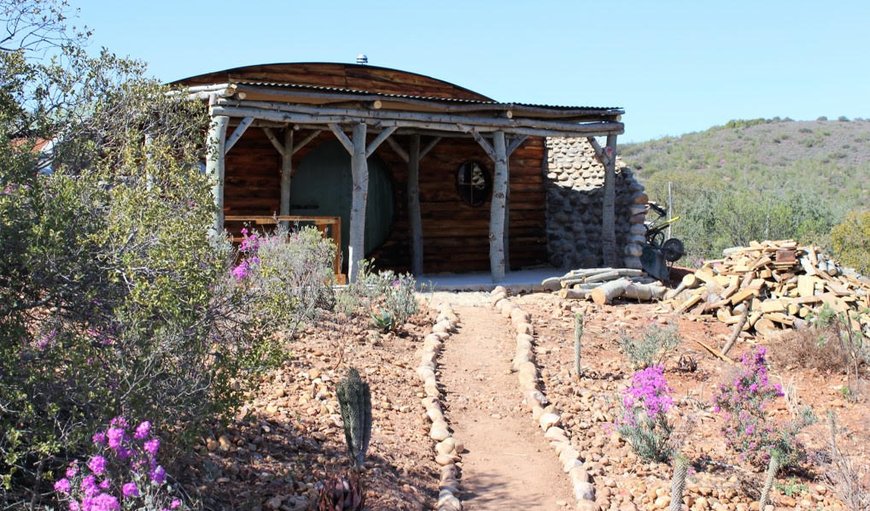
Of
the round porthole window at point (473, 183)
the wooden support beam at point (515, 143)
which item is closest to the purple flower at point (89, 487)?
the wooden support beam at point (515, 143)

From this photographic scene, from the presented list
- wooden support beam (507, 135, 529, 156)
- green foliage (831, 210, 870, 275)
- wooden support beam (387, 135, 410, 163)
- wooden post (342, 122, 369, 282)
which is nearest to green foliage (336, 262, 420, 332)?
wooden post (342, 122, 369, 282)

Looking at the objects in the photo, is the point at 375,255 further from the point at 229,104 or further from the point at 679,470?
the point at 679,470

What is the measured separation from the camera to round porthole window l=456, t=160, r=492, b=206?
1666 centimetres

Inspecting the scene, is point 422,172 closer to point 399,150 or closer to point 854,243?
point 399,150

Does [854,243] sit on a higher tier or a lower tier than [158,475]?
higher

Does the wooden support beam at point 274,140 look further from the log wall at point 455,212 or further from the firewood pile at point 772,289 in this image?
the firewood pile at point 772,289

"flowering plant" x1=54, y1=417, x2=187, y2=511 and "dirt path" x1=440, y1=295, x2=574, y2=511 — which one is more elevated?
"flowering plant" x1=54, y1=417, x2=187, y2=511

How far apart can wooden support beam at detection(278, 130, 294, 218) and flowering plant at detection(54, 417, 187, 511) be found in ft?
33.6

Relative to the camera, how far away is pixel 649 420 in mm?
6645

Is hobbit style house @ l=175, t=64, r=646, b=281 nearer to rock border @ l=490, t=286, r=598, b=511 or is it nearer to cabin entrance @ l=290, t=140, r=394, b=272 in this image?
cabin entrance @ l=290, t=140, r=394, b=272

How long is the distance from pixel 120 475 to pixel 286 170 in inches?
415

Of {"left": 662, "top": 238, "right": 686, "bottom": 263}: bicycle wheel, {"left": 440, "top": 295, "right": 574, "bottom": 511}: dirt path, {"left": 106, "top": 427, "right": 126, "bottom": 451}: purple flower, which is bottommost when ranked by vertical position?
{"left": 440, "top": 295, "right": 574, "bottom": 511}: dirt path

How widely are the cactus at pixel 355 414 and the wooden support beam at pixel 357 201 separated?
21.7 ft

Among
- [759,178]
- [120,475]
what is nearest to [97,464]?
[120,475]
